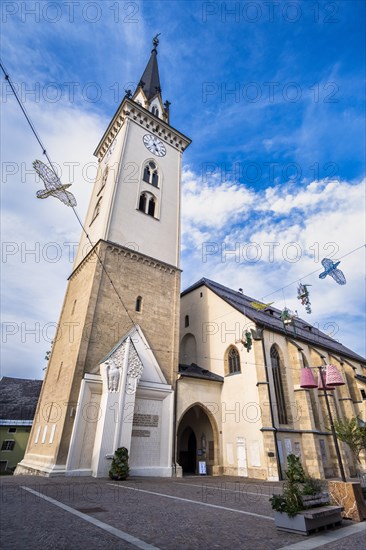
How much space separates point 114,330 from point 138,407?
13.2 feet

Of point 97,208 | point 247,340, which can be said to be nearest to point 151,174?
point 97,208

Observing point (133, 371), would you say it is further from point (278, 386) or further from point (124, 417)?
point (278, 386)

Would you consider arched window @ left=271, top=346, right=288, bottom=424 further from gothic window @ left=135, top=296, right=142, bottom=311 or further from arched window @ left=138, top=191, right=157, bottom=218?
arched window @ left=138, top=191, right=157, bottom=218

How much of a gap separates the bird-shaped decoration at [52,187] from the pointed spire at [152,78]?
24897mm

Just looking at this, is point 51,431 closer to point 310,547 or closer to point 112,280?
point 112,280

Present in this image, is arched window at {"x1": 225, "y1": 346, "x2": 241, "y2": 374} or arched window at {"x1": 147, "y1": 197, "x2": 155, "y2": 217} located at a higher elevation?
arched window at {"x1": 147, "y1": 197, "x2": 155, "y2": 217}

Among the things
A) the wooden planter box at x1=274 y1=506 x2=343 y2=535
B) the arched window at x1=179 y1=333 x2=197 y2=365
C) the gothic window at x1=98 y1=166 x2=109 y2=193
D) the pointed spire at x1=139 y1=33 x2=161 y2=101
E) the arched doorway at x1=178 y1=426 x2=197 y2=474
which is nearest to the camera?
the wooden planter box at x1=274 y1=506 x2=343 y2=535

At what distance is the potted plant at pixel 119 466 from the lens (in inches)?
484

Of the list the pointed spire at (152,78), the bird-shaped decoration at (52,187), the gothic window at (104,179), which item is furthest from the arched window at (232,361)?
the pointed spire at (152,78)

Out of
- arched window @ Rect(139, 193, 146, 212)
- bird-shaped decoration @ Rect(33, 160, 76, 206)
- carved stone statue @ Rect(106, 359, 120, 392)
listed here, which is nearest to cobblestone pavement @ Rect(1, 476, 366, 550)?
carved stone statue @ Rect(106, 359, 120, 392)

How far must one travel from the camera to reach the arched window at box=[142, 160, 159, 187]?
953 inches

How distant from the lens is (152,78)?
3356cm

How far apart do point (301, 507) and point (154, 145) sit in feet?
85.8

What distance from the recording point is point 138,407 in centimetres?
1562
